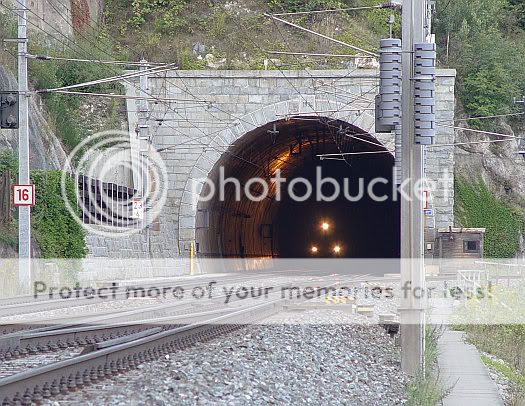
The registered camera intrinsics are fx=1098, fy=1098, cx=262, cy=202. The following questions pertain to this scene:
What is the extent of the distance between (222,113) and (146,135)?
11.9 feet

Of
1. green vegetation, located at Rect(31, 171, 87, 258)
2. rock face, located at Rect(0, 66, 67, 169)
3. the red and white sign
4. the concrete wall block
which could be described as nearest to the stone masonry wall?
the concrete wall block

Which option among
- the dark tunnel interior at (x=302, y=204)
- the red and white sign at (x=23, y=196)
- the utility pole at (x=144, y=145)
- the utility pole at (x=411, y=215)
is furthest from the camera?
the dark tunnel interior at (x=302, y=204)

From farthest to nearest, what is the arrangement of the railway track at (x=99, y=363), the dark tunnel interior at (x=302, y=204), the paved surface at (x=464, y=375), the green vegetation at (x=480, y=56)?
the green vegetation at (x=480, y=56)
the dark tunnel interior at (x=302, y=204)
the paved surface at (x=464, y=375)
the railway track at (x=99, y=363)

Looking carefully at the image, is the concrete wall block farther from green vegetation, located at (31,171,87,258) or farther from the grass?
the grass

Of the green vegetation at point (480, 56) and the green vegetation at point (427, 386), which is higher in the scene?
the green vegetation at point (480, 56)

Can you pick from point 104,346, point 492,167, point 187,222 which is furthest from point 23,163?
point 492,167

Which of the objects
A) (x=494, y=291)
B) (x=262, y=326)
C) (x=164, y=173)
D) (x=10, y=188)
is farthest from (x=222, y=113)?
(x=262, y=326)

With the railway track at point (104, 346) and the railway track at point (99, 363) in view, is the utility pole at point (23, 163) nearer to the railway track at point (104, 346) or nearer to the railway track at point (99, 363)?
the railway track at point (104, 346)

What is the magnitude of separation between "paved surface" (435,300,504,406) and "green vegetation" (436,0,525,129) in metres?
29.6

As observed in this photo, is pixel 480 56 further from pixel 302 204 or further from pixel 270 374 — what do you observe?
pixel 270 374

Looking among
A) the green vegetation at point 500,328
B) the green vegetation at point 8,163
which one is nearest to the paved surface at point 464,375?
the green vegetation at point 500,328

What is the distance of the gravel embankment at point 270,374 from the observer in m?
9.27

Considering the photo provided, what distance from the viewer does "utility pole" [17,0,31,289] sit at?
24.2m

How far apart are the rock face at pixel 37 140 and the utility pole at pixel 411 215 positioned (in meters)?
19.7
